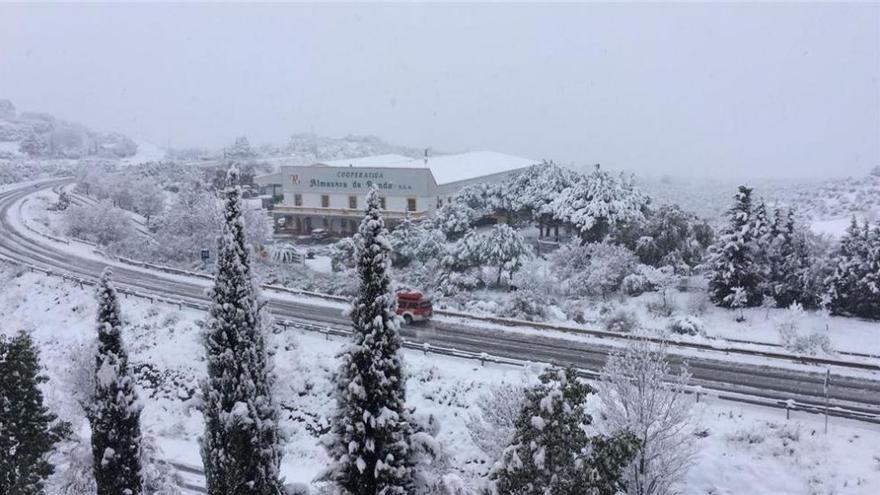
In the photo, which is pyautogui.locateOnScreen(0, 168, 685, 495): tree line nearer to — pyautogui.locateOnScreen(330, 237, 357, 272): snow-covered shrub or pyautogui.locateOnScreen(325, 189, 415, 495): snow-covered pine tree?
pyautogui.locateOnScreen(325, 189, 415, 495): snow-covered pine tree

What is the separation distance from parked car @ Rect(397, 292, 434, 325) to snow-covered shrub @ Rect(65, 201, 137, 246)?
112ft

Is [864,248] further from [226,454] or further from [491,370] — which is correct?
[226,454]

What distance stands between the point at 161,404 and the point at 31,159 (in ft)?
427

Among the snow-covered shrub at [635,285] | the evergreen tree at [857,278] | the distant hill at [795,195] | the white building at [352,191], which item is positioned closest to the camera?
the evergreen tree at [857,278]

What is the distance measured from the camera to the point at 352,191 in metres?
59.6

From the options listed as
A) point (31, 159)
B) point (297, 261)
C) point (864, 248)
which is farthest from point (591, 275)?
point (31, 159)

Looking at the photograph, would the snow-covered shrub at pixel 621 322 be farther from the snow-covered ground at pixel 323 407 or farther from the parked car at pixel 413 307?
the parked car at pixel 413 307

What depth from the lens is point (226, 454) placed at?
53.8 feet

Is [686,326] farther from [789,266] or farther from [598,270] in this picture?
[789,266]

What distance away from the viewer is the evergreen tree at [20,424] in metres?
16.7

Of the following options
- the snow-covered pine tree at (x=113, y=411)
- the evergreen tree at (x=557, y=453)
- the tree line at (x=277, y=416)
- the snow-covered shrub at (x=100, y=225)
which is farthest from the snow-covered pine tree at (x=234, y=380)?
the snow-covered shrub at (x=100, y=225)

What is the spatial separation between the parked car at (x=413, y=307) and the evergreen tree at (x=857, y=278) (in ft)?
65.9

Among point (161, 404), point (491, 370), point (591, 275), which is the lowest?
point (161, 404)

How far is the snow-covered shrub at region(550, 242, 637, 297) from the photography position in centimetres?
3772
